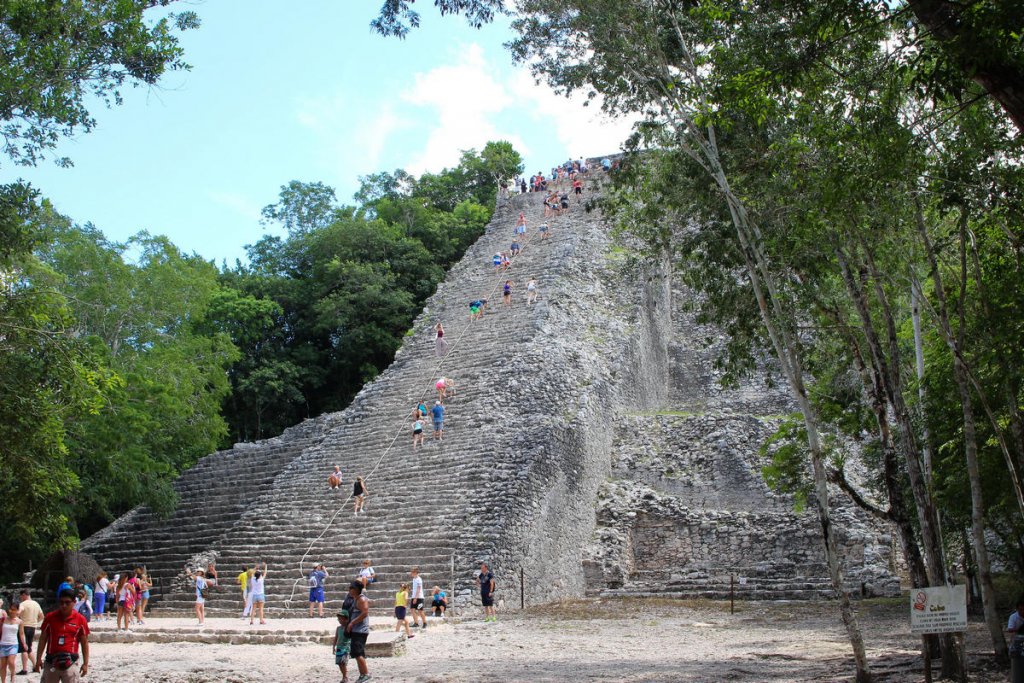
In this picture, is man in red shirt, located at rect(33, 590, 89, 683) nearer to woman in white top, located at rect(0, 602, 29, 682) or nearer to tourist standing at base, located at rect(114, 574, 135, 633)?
woman in white top, located at rect(0, 602, 29, 682)

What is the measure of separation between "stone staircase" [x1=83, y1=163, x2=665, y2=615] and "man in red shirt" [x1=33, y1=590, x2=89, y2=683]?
851cm

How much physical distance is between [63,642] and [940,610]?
6.81m

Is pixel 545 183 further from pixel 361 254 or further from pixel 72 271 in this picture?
pixel 72 271

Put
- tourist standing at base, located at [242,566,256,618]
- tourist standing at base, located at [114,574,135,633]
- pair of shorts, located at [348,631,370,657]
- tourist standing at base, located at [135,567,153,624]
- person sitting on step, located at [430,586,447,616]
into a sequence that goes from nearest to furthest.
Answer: pair of shorts, located at [348,631,370,657] < tourist standing at base, located at [114,574,135,633] < person sitting on step, located at [430,586,447,616] < tourist standing at base, located at [242,566,256,618] < tourist standing at base, located at [135,567,153,624]

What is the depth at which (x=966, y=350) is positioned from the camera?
44.6ft

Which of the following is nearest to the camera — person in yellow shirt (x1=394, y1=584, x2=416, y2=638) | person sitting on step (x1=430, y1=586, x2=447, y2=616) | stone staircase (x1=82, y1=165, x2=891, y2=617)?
person in yellow shirt (x1=394, y1=584, x2=416, y2=638)

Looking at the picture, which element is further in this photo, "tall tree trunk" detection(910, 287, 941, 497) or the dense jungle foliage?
"tall tree trunk" detection(910, 287, 941, 497)

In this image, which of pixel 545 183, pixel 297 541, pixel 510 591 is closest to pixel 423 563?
pixel 510 591

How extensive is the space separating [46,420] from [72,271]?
42.8 ft

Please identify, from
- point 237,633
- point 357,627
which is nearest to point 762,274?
point 357,627

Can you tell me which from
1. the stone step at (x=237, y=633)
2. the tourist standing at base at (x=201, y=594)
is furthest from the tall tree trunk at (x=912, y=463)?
the tourist standing at base at (x=201, y=594)

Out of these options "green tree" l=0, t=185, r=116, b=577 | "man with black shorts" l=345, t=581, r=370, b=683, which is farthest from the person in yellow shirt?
"green tree" l=0, t=185, r=116, b=577

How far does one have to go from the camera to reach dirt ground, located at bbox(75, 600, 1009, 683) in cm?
994

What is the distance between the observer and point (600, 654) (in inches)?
456
